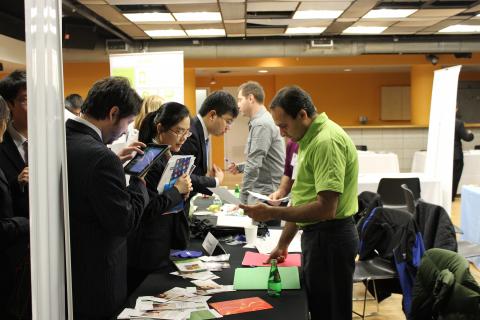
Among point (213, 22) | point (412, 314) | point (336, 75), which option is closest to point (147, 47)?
point (213, 22)

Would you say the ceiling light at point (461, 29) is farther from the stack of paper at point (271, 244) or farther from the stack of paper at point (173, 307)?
the stack of paper at point (173, 307)

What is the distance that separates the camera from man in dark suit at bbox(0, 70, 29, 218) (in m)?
2.08

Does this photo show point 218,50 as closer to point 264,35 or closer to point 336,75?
point 264,35

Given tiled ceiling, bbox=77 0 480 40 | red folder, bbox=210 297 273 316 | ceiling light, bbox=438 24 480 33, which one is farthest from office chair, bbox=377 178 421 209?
ceiling light, bbox=438 24 480 33

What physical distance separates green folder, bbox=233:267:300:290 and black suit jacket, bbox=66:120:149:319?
1.70ft

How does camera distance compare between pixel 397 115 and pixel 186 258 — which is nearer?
pixel 186 258

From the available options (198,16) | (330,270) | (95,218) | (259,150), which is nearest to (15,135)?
(95,218)

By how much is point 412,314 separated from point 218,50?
771 cm

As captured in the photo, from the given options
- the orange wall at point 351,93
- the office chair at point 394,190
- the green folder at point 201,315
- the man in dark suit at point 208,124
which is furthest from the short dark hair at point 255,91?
the orange wall at point 351,93

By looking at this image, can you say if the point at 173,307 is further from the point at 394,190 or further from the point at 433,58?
the point at 433,58

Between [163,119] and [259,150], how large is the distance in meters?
Result: 1.57

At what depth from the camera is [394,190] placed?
5137 millimetres

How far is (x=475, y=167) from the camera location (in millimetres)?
8562

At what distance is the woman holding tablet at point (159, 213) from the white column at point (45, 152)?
893mm
